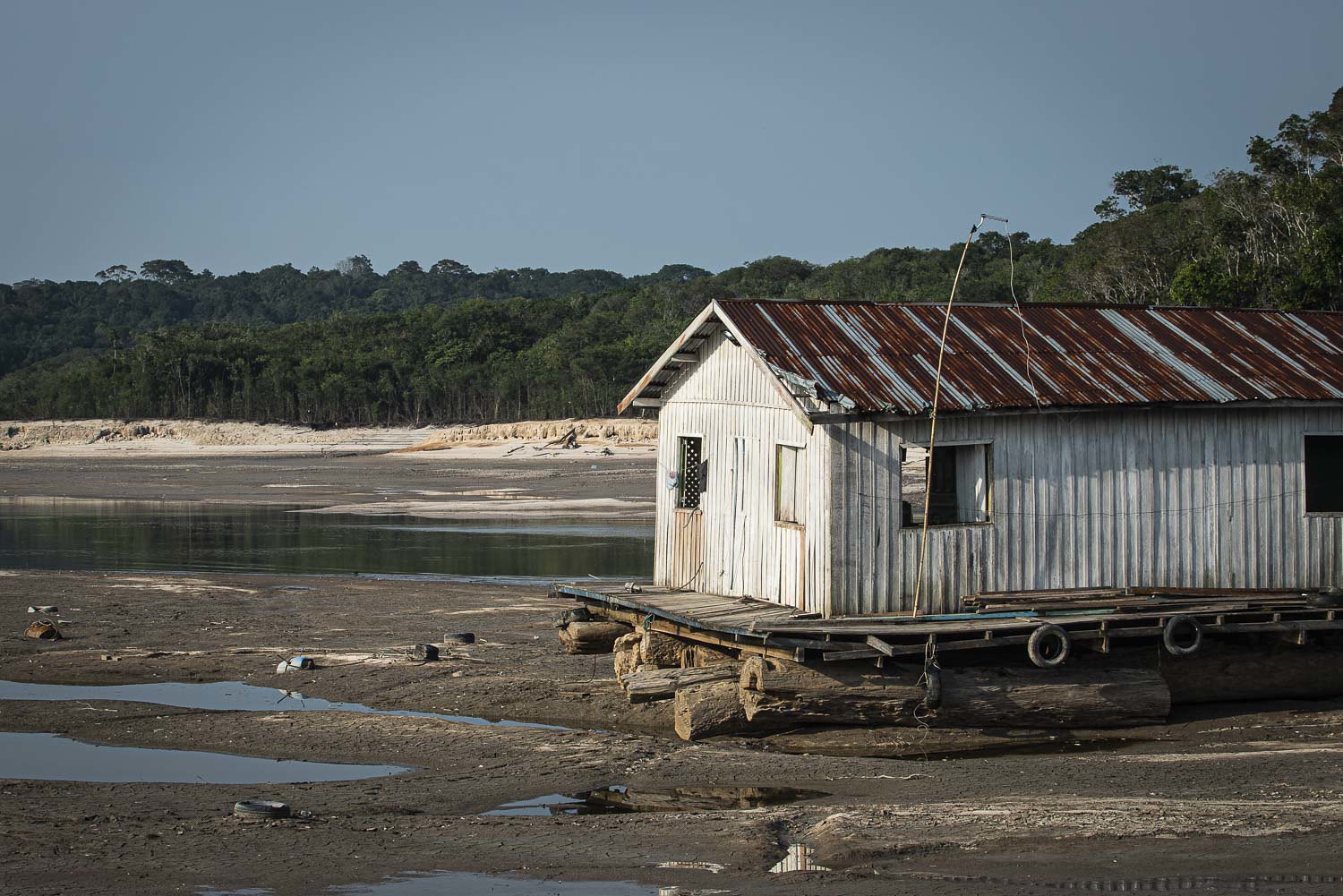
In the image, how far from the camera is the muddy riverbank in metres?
10.3

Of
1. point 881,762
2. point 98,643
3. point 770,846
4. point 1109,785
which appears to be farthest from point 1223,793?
point 98,643

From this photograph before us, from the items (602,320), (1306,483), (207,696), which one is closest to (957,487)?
(1306,483)

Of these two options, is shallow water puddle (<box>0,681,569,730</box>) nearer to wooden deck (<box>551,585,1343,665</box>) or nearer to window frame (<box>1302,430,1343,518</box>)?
wooden deck (<box>551,585,1343,665</box>)

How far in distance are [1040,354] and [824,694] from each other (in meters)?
5.57

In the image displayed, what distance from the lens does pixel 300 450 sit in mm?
78062

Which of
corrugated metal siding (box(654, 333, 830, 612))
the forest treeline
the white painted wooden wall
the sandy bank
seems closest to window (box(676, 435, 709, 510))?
corrugated metal siding (box(654, 333, 830, 612))

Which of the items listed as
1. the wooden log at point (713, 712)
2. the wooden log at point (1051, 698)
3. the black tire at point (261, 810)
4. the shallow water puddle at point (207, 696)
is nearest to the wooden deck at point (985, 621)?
the wooden log at point (1051, 698)

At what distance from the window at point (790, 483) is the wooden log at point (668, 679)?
1.96 m

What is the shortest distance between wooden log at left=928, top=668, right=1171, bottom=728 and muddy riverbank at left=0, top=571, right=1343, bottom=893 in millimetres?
367

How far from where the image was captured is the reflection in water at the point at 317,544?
31.9 metres

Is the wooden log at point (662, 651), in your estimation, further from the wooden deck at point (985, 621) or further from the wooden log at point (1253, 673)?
the wooden log at point (1253, 673)

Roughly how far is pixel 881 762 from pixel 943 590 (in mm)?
2427

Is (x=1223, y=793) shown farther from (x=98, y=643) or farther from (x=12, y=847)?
(x=98, y=643)

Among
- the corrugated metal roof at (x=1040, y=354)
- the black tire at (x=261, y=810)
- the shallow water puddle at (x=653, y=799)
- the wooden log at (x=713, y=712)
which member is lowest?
the shallow water puddle at (x=653, y=799)
